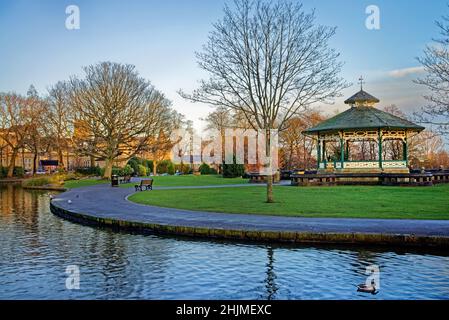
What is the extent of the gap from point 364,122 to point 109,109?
27.2 metres

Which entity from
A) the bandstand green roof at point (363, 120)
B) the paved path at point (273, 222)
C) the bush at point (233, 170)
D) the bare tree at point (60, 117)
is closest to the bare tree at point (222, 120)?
the bush at point (233, 170)

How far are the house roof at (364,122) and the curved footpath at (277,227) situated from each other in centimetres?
2365

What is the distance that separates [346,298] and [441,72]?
53.3 ft

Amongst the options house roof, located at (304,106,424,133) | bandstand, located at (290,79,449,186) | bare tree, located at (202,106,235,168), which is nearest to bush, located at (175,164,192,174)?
bare tree, located at (202,106,235,168)

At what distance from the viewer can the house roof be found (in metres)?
38.2

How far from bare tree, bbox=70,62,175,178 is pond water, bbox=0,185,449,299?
1455 inches

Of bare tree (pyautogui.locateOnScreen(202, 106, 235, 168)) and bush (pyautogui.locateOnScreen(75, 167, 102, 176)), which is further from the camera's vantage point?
bare tree (pyautogui.locateOnScreen(202, 106, 235, 168))

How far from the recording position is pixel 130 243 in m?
14.1

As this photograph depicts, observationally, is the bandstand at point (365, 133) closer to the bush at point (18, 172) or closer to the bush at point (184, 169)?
the bush at point (184, 169)

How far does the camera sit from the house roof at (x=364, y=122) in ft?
125

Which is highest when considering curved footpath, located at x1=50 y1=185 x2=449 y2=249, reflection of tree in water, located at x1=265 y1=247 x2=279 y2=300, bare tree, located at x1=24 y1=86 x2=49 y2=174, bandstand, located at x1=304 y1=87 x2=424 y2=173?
bare tree, located at x1=24 y1=86 x2=49 y2=174

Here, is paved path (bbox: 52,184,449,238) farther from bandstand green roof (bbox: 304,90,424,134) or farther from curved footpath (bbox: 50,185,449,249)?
bandstand green roof (bbox: 304,90,424,134)

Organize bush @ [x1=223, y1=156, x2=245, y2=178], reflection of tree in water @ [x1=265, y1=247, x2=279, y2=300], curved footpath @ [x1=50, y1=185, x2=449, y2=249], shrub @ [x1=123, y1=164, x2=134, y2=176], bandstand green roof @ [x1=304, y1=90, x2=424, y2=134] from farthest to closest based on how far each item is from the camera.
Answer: shrub @ [x1=123, y1=164, x2=134, y2=176] < bush @ [x1=223, y1=156, x2=245, y2=178] < bandstand green roof @ [x1=304, y1=90, x2=424, y2=134] < curved footpath @ [x1=50, y1=185, x2=449, y2=249] < reflection of tree in water @ [x1=265, y1=247, x2=279, y2=300]

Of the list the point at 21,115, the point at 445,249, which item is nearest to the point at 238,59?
the point at 445,249
